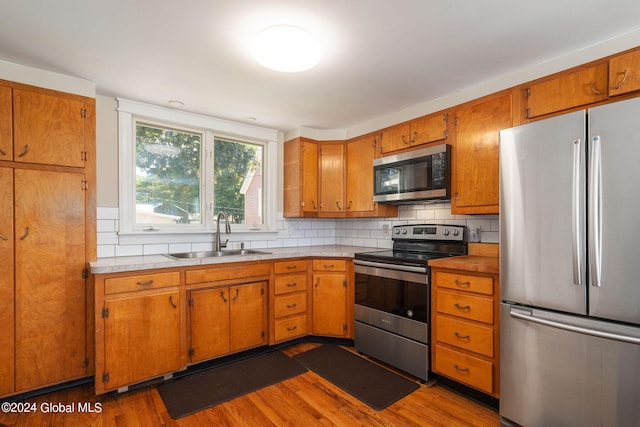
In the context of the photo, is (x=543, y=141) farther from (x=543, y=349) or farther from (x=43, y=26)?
(x=43, y=26)

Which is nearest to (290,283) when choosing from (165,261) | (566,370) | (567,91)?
(165,261)

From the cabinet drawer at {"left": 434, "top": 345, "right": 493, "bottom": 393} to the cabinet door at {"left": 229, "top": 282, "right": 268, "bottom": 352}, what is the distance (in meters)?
1.51

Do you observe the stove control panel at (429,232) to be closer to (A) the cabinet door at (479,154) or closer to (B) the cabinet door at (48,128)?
(A) the cabinet door at (479,154)

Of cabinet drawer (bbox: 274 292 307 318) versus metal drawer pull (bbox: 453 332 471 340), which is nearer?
metal drawer pull (bbox: 453 332 471 340)

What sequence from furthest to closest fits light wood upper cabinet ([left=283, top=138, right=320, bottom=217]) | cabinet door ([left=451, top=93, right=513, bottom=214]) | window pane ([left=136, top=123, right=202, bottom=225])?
light wood upper cabinet ([left=283, top=138, right=320, bottom=217]), window pane ([left=136, top=123, right=202, bottom=225]), cabinet door ([left=451, top=93, right=513, bottom=214])

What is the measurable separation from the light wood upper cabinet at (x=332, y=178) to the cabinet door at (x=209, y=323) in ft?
4.91

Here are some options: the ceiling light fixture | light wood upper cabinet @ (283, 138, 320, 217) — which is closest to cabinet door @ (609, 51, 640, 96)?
the ceiling light fixture

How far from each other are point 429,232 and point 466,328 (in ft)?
3.33

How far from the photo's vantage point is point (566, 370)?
5.40 ft

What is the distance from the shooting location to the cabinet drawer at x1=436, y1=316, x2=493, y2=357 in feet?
6.87

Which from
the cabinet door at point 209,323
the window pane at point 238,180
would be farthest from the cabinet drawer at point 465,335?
the window pane at point 238,180

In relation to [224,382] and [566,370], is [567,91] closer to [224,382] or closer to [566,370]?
[566,370]

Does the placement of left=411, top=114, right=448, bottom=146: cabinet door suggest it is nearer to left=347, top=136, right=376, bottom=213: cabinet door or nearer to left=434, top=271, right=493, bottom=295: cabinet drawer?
left=347, top=136, right=376, bottom=213: cabinet door

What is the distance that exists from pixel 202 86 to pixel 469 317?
8.64 feet
